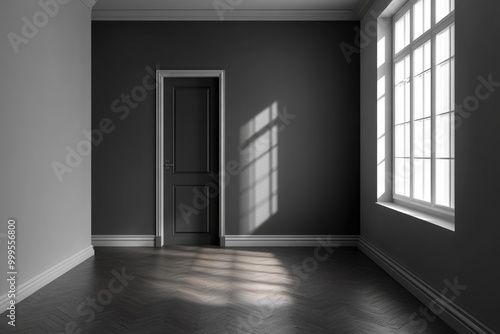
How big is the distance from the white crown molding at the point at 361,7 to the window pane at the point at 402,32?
0.70 meters

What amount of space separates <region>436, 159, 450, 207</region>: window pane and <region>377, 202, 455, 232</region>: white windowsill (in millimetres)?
137

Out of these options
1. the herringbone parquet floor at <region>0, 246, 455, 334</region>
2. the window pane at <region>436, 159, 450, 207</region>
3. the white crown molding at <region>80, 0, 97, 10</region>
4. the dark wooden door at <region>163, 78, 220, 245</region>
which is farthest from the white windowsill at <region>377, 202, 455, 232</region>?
the white crown molding at <region>80, 0, 97, 10</region>

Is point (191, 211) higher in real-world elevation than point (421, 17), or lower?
lower

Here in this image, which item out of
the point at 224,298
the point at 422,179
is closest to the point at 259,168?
the point at 422,179

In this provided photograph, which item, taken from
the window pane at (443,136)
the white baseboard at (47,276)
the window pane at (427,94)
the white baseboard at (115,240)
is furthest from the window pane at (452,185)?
the white baseboard at (115,240)

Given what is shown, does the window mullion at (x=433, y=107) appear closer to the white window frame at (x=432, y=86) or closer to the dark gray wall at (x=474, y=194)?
the white window frame at (x=432, y=86)

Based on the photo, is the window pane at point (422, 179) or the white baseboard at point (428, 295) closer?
the white baseboard at point (428, 295)

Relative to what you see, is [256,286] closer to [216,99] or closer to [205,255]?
[205,255]

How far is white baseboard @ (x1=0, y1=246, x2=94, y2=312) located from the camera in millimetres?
3740

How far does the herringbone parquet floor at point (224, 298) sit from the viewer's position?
319cm

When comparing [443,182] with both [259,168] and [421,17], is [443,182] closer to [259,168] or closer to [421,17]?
[421,17]

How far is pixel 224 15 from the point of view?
6125mm

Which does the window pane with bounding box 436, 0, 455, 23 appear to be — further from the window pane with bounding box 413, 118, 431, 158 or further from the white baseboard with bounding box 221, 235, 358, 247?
the white baseboard with bounding box 221, 235, 358, 247

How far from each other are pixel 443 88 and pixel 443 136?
1.39ft
